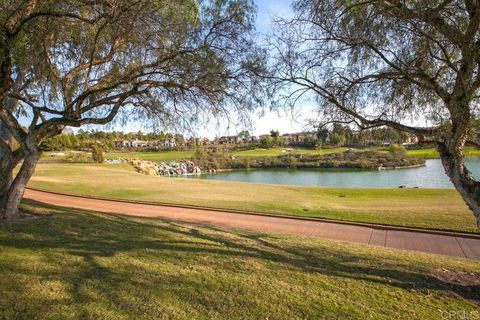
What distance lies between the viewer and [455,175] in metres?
5.56

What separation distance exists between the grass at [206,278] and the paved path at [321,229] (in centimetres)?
138

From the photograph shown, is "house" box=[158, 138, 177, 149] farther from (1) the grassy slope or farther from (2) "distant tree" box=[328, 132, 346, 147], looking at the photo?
(1) the grassy slope

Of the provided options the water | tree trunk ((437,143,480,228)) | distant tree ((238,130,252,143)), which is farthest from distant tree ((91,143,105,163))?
tree trunk ((437,143,480,228))

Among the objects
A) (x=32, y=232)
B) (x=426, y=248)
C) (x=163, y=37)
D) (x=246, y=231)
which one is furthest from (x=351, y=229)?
(x=32, y=232)

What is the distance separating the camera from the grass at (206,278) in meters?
3.98

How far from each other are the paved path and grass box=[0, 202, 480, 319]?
1385 millimetres

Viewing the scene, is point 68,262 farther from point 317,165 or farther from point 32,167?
point 317,165

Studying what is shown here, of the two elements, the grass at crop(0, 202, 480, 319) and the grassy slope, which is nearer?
the grass at crop(0, 202, 480, 319)

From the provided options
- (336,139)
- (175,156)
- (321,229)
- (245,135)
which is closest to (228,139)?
(245,135)

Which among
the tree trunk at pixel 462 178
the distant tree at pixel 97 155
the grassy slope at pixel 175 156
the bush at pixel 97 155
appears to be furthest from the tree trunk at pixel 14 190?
the grassy slope at pixel 175 156

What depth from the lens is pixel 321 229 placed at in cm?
1020

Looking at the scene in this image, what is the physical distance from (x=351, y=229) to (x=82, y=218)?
7559mm

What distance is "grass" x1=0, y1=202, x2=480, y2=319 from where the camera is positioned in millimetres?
3977

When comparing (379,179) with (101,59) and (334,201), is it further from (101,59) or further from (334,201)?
(101,59)
